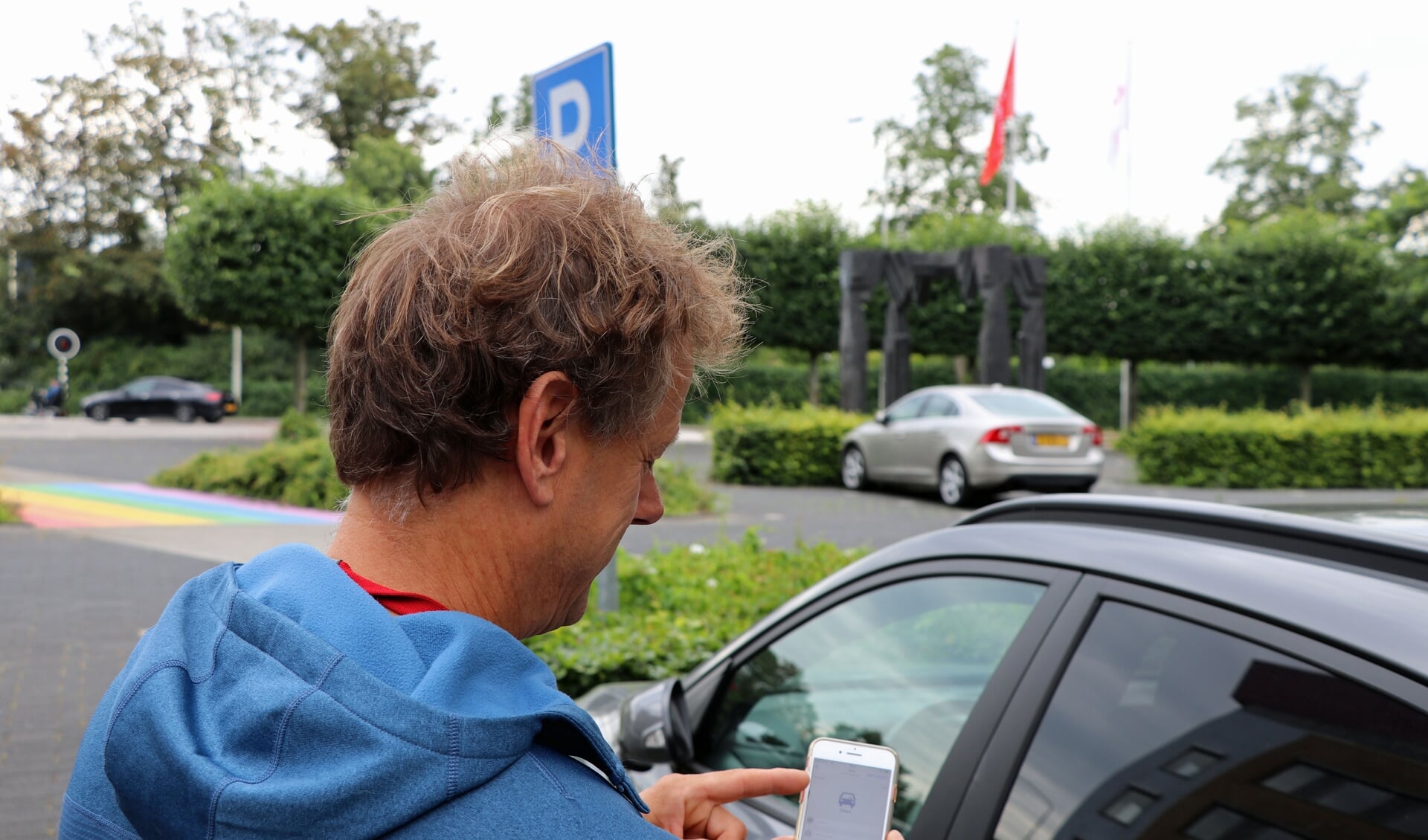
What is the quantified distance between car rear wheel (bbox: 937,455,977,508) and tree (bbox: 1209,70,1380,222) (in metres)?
50.3

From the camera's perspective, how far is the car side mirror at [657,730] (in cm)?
267

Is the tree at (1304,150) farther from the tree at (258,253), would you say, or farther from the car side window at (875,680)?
the car side window at (875,680)

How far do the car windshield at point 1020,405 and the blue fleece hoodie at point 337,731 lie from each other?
1373cm

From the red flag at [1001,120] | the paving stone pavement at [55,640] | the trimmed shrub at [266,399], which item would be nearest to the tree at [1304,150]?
the red flag at [1001,120]

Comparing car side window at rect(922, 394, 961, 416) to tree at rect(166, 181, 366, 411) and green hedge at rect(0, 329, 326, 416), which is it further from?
green hedge at rect(0, 329, 326, 416)

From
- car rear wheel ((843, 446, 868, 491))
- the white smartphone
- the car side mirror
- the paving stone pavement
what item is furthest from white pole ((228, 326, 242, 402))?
the white smartphone

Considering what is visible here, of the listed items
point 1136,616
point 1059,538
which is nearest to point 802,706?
point 1059,538

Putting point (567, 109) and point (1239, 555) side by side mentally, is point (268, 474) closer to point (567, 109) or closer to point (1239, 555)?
point (567, 109)

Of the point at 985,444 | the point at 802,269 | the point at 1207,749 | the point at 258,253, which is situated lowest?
the point at 985,444

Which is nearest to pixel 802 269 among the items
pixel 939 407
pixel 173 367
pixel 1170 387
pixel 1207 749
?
pixel 939 407

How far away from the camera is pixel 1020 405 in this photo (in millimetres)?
14531

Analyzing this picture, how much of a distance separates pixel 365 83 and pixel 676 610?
43596 millimetres

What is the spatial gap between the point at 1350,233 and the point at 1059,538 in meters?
37.1

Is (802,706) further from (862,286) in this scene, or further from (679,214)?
(862,286)
